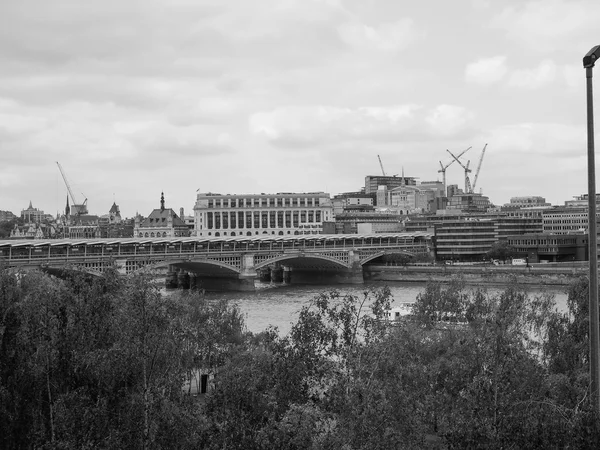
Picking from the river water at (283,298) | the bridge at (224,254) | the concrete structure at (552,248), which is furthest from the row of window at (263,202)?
the river water at (283,298)

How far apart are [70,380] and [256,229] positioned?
480 ft

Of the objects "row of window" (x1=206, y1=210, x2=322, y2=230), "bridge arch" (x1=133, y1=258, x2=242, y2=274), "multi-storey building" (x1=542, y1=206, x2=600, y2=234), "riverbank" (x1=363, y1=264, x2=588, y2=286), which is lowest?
"riverbank" (x1=363, y1=264, x2=588, y2=286)

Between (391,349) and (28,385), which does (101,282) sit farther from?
(391,349)

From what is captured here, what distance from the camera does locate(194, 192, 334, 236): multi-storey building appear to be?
16525cm

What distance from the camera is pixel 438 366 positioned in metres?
24.4

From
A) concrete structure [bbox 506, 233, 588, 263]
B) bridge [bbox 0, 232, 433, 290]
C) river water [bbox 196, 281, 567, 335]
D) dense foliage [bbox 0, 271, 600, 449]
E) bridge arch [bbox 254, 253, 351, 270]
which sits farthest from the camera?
concrete structure [bbox 506, 233, 588, 263]

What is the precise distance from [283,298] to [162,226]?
90511mm

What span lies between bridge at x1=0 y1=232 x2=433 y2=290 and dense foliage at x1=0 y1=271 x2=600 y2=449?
145ft

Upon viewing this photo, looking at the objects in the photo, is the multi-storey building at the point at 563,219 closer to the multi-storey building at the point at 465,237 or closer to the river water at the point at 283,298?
the multi-storey building at the point at 465,237

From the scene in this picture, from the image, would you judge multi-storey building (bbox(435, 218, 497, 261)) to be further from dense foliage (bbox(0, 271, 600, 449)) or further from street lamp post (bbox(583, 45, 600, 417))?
street lamp post (bbox(583, 45, 600, 417))

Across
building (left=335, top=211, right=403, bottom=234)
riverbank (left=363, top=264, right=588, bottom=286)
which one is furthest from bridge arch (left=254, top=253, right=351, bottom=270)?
building (left=335, top=211, right=403, bottom=234)

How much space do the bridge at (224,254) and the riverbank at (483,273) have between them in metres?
2.80

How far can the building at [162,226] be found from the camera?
162 m

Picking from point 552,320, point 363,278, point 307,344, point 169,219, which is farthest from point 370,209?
point 307,344
